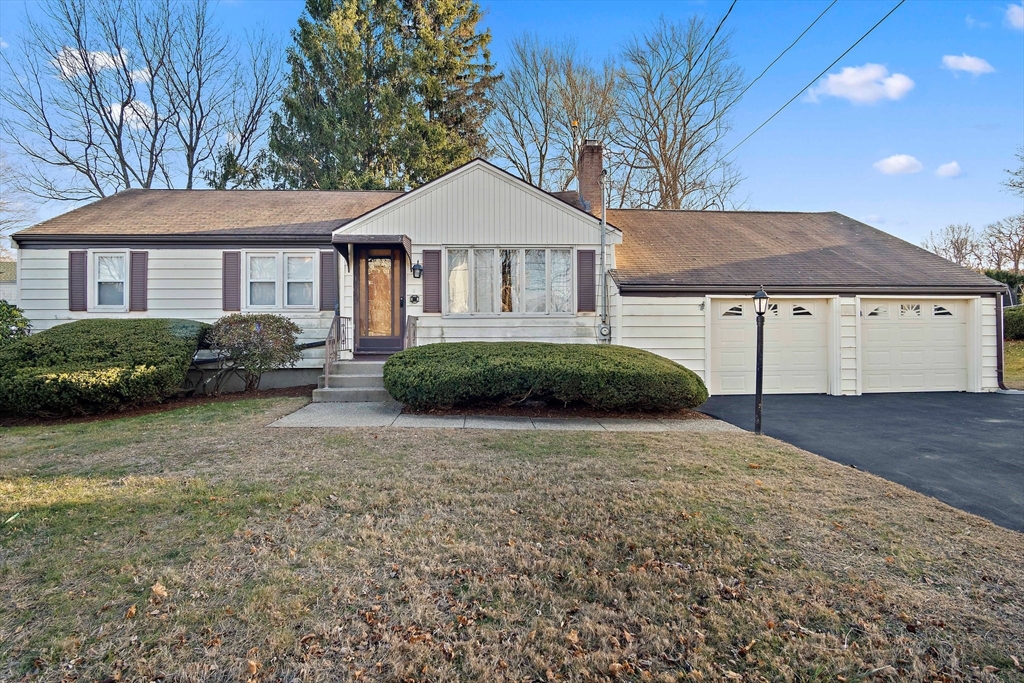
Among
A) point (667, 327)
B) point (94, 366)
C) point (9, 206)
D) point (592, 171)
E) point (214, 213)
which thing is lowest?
point (94, 366)

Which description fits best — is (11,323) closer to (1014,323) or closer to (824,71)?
(824,71)

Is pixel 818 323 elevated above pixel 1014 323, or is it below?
below

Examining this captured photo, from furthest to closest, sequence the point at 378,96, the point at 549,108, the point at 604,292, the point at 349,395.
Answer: the point at 549,108 → the point at 378,96 → the point at 604,292 → the point at 349,395

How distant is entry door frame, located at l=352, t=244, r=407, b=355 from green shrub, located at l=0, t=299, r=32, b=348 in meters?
6.16

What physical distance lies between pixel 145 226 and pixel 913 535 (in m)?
13.8

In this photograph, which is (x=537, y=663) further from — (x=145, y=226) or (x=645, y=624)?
(x=145, y=226)

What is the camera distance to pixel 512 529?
3461 millimetres

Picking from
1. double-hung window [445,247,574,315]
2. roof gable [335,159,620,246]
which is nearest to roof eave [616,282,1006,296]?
double-hung window [445,247,574,315]

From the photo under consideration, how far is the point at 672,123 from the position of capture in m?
21.7

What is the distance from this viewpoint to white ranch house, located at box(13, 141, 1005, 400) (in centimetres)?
1035

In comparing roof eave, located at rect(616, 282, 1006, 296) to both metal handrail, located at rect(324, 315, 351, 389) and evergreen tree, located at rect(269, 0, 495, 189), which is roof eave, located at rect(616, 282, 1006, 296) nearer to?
metal handrail, located at rect(324, 315, 351, 389)

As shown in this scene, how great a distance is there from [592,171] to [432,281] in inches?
206

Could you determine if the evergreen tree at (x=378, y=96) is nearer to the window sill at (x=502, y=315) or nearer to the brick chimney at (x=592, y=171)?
the brick chimney at (x=592, y=171)

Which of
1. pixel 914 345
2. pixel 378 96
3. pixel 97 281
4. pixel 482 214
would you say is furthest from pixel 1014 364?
pixel 97 281
